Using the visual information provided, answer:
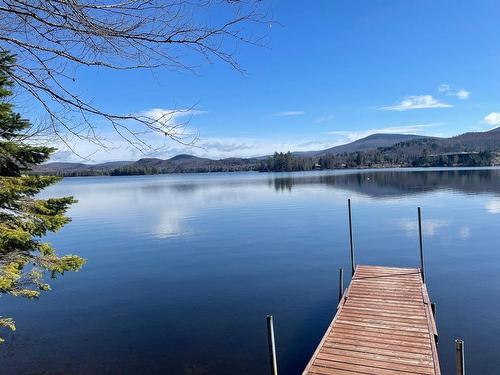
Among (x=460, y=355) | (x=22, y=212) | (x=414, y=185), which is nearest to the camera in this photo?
(x=460, y=355)

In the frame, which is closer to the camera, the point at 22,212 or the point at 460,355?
the point at 460,355

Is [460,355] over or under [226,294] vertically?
over

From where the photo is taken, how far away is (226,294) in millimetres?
22203

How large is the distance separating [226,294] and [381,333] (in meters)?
11.4

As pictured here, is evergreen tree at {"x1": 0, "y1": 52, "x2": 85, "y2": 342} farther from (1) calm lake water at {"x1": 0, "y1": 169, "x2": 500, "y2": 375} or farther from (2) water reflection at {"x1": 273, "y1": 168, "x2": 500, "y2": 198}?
(2) water reflection at {"x1": 273, "y1": 168, "x2": 500, "y2": 198}

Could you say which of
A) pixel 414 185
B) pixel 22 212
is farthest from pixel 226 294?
pixel 414 185

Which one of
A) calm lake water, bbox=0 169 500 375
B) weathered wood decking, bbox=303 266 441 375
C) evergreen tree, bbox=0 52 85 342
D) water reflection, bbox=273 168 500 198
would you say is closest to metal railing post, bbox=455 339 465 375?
weathered wood decking, bbox=303 266 441 375

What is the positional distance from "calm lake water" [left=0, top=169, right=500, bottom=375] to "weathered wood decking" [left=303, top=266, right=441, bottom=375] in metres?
2.30

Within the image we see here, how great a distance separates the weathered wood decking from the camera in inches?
411

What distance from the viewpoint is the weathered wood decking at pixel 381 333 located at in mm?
10438

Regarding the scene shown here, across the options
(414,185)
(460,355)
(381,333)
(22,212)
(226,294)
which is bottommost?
(226,294)

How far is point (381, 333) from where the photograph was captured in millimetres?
12375

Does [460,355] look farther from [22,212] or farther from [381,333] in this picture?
[22,212]

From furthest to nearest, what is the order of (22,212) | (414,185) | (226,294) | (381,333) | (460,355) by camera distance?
(414,185) → (226,294) → (381,333) → (22,212) → (460,355)
